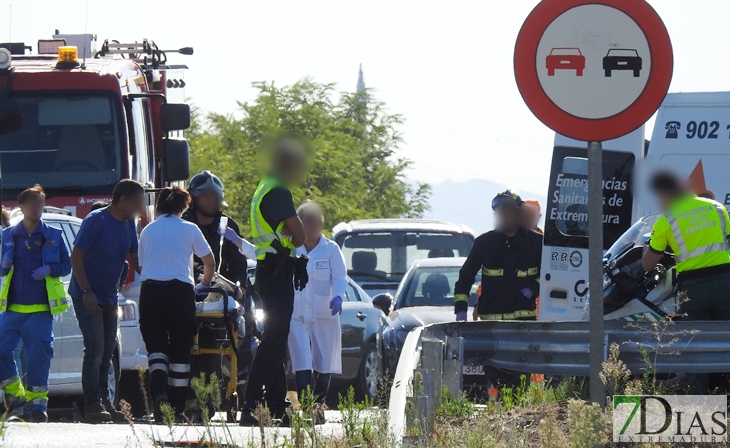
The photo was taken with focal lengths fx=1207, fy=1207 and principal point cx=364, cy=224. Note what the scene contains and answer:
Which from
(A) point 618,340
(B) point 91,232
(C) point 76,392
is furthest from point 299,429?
(C) point 76,392

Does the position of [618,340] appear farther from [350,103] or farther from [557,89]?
[350,103]

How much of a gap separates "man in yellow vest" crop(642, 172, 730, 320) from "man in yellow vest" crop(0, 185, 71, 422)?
14.9 feet

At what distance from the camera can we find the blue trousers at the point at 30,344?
9297 mm

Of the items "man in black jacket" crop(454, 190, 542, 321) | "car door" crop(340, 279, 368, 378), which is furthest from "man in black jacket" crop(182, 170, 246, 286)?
"car door" crop(340, 279, 368, 378)

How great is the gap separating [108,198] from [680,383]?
249 inches

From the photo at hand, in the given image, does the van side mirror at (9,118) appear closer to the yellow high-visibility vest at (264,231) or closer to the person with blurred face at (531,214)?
the yellow high-visibility vest at (264,231)

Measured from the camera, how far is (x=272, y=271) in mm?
8375

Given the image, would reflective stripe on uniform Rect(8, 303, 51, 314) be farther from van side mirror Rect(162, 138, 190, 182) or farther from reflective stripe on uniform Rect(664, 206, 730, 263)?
reflective stripe on uniform Rect(664, 206, 730, 263)

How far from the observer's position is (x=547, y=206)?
1086 cm

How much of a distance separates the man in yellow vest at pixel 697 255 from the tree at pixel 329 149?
858 inches

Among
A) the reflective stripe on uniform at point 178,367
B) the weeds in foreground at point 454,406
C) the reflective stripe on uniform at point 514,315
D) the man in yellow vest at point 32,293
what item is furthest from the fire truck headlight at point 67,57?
the weeds in foreground at point 454,406

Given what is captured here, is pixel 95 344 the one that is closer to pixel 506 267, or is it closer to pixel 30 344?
pixel 30 344

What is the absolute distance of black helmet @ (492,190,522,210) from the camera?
1014cm

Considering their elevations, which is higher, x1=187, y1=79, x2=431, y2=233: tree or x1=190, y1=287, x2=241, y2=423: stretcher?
Result: x1=187, y1=79, x2=431, y2=233: tree
